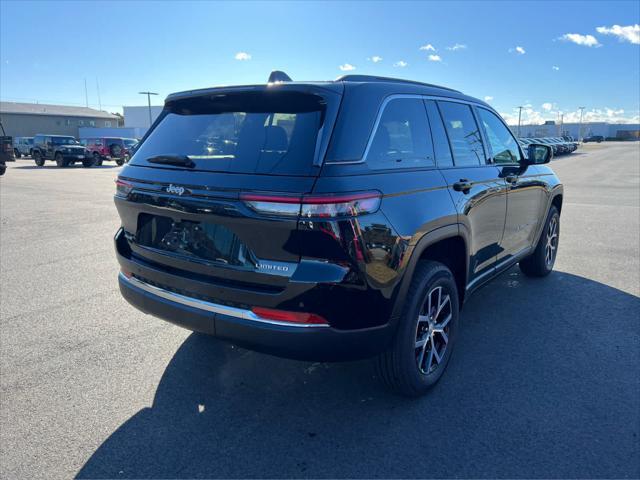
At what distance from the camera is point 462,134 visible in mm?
3566

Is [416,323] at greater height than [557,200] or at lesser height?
lesser

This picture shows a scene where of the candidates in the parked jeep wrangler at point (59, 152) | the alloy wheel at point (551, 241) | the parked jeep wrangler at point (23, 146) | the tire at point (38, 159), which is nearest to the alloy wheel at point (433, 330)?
the alloy wheel at point (551, 241)

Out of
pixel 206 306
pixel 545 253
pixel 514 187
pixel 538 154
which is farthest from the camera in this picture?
pixel 545 253

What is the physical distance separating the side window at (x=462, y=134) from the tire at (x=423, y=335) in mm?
920

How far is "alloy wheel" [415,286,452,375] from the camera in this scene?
3010 mm

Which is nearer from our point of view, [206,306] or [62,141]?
[206,306]

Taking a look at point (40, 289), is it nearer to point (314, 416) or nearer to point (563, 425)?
point (314, 416)

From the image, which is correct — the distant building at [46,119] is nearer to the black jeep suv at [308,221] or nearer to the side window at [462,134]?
the black jeep suv at [308,221]

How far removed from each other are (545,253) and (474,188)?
248cm

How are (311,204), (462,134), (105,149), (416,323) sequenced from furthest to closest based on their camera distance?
1. (105,149)
2. (462,134)
3. (416,323)
4. (311,204)

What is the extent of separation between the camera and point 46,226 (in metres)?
8.55

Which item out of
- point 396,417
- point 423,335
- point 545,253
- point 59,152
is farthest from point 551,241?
point 59,152

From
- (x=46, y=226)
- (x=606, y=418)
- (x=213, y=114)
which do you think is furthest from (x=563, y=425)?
(x=46, y=226)

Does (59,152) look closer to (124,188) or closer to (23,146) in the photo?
(23,146)
